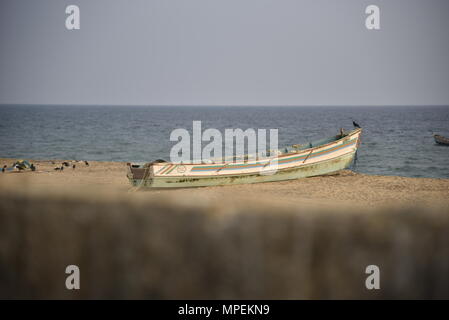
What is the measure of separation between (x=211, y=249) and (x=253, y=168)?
675 inches

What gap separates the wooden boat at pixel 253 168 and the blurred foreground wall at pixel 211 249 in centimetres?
1455

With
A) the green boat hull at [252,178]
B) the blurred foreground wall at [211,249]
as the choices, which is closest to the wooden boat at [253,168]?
the green boat hull at [252,178]

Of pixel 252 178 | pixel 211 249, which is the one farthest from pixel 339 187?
pixel 211 249

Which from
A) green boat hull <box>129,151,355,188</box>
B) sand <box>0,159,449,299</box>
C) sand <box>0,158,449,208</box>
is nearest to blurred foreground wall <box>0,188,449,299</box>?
sand <box>0,159,449,299</box>

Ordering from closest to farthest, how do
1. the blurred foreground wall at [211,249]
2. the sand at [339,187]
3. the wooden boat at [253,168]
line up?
the blurred foreground wall at [211,249], the wooden boat at [253,168], the sand at [339,187]

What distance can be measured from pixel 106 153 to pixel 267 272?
1574 inches

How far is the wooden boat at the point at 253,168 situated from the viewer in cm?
1648

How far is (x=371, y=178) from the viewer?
73.9 ft

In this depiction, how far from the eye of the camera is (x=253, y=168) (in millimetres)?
18016

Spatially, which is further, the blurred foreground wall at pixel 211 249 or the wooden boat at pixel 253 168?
the wooden boat at pixel 253 168

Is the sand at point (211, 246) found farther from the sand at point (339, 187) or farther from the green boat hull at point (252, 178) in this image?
the green boat hull at point (252, 178)

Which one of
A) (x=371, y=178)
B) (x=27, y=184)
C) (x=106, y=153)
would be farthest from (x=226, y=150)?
(x=27, y=184)

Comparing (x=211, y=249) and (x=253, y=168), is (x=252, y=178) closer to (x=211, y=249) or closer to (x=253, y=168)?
(x=253, y=168)

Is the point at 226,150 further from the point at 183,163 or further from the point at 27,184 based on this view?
the point at 27,184
